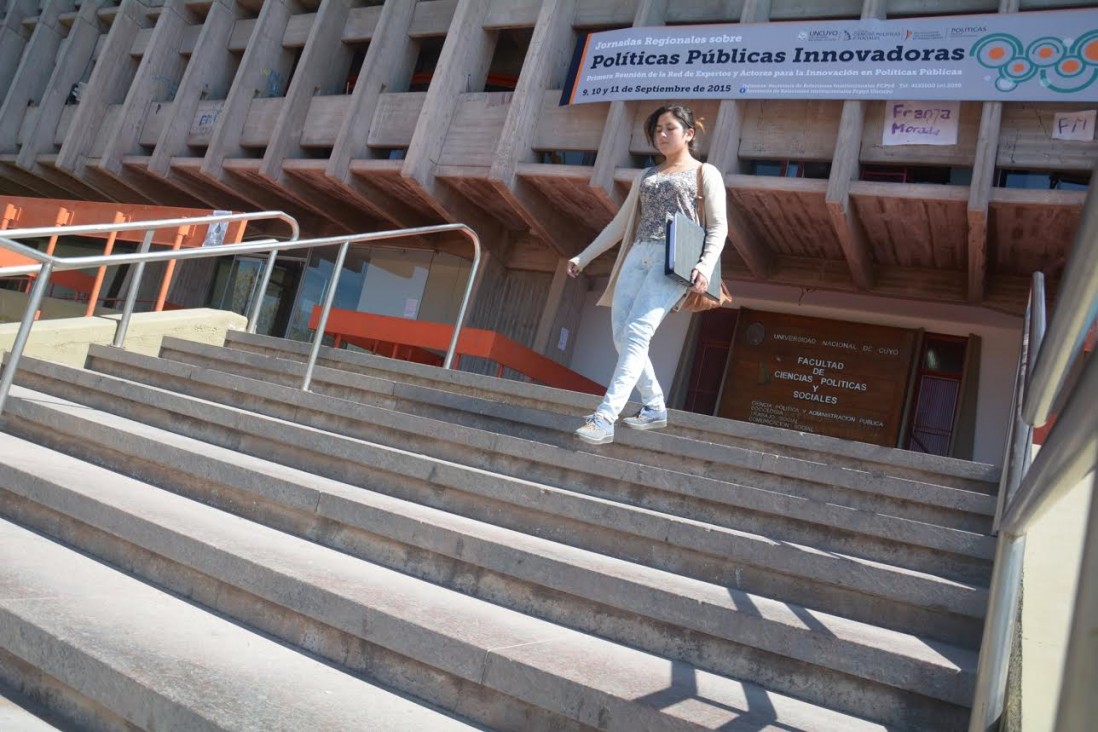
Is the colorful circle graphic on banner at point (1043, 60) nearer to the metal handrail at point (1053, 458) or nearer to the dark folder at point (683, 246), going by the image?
the dark folder at point (683, 246)

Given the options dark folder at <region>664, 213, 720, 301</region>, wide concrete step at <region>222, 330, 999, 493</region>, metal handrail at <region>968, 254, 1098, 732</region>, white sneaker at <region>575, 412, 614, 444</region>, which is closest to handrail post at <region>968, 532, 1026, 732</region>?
metal handrail at <region>968, 254, 1098, 732</region>

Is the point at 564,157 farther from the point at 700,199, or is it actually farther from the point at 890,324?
the point at 700,199

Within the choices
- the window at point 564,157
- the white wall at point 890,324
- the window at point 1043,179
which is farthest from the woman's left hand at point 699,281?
the window at point 564,157

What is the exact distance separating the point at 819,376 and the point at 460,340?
4.54m

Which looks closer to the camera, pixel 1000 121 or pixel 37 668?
pixel 37 668

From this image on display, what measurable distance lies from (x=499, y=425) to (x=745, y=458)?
52.8 inches

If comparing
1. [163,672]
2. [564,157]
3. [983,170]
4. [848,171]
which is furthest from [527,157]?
[163,672]

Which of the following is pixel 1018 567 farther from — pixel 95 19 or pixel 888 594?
pixel 95 19

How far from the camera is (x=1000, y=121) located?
830cm

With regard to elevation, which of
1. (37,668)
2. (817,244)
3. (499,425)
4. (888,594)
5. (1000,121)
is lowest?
(37,668)

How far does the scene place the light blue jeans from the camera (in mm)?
4219

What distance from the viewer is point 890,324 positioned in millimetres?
10406

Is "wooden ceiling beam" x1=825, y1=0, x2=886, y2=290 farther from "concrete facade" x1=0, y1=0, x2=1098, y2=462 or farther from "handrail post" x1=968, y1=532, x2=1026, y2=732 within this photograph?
"handrail post" x1=968, y1=532, x2=1026, y2=732

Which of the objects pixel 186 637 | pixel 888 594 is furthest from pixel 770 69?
pixel 186 637
